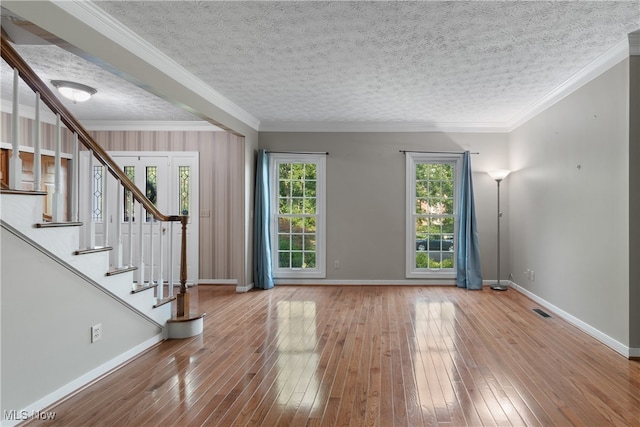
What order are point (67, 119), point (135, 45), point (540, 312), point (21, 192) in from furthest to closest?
point (540, 312), point (135, 45), point (67, 119), point (21, 192)

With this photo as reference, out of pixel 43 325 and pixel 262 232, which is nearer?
pixel 43 325

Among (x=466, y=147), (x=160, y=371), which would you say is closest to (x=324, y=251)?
(x=466, y=147)

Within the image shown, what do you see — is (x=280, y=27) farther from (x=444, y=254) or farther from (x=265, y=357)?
(x=444, y=254)

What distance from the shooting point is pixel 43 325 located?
7.80 feet

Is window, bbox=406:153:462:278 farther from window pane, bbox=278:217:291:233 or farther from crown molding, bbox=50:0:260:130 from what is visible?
crown molding, bbox=50:0:260:130

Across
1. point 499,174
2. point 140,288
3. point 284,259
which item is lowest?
point 284,259

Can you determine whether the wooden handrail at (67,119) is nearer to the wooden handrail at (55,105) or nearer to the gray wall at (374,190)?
the wooden handrail at (55,105)

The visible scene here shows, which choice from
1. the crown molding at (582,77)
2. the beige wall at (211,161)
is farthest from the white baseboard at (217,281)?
the crown molding at (582,77)

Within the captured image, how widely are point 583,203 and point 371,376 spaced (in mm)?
2881

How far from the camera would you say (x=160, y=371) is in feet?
9.71

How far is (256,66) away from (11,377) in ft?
10.1

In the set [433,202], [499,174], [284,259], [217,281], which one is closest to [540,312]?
[499,174]

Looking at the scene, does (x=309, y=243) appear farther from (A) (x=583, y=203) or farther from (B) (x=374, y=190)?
(A) (x=583, y=203)

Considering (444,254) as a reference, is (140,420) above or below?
below
